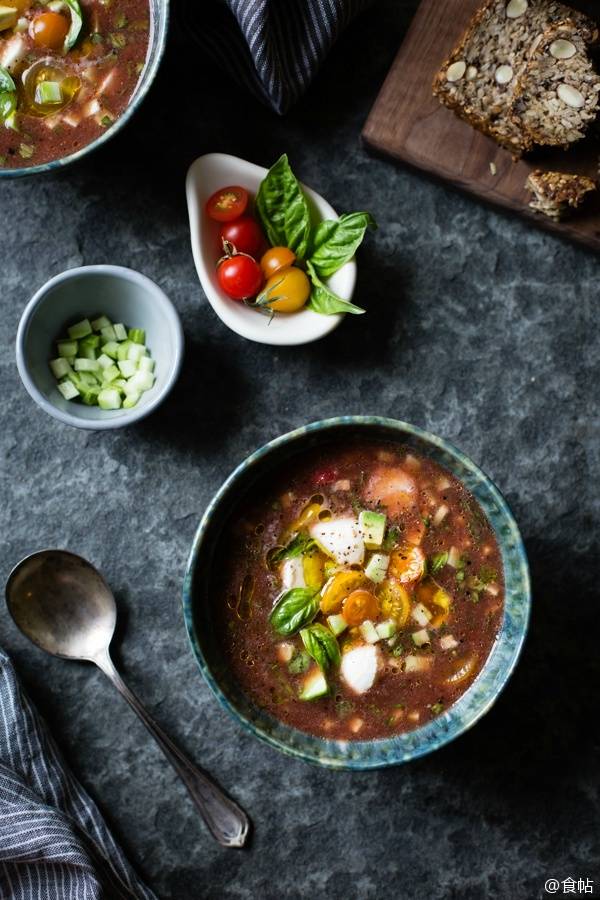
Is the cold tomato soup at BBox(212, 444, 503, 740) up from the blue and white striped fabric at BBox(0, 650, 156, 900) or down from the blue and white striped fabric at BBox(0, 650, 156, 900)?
up

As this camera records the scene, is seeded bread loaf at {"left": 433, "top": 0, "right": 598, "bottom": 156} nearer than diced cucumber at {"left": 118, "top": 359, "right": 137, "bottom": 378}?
Yes

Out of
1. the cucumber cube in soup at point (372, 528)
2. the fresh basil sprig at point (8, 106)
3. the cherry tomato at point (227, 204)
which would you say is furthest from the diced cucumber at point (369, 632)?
the fresh basil sprig at point (8, 106)

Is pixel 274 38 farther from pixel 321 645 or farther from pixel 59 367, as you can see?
pixel 321 645

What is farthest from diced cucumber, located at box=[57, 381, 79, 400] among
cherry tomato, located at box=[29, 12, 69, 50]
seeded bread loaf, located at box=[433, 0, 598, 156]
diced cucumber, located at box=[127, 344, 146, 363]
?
seeded bread loaf, located at box=[433, 0, 598, 156]

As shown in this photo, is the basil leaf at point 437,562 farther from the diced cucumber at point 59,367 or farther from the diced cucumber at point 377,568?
the diced cucumber at point 59,367

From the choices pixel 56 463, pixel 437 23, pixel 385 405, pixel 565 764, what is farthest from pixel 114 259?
pixel 565 764

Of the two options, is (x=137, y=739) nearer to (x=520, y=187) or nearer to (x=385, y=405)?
(x=385, y=405)

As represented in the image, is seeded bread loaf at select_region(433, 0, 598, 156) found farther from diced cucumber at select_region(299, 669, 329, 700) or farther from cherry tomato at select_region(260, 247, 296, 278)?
diced cucumber at select_region(299, 669, 329, 700)

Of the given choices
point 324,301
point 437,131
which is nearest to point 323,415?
point 324,301

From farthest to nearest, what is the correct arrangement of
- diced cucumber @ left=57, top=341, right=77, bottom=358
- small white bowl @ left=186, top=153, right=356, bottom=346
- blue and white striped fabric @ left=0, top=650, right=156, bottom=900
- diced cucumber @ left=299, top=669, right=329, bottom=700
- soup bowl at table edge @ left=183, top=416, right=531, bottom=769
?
1. diced cucumber @ left=57, top=341, right=77, bottom=358
2. small white bowl @ left=186, top=153, right=356, bottom=346
3. blue and white striped fabric @ left=0, top=650, right=156, bottom=900
4. diced cucumber @ left=299, top=669, right=329, bottom=700
5. soup bowl at table edge @ left=183, top=416, right=531, bottom=769
